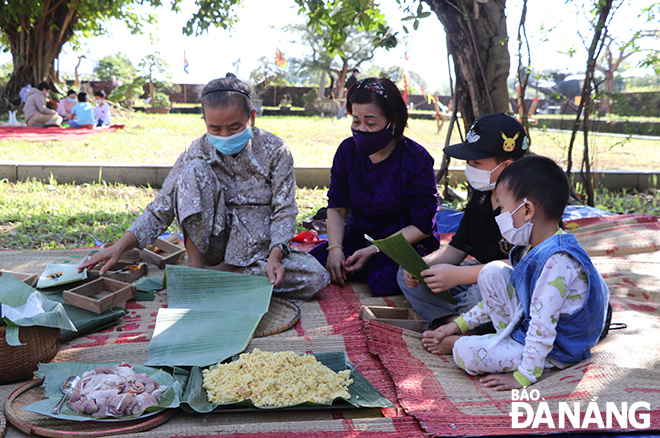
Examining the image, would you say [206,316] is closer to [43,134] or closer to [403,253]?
[403,253]

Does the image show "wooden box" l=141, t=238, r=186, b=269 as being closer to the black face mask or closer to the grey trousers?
the black face mask

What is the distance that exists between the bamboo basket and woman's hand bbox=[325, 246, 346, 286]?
1.60 metres

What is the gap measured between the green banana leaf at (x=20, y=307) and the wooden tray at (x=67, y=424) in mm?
267

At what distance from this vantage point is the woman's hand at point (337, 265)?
3.13 metres

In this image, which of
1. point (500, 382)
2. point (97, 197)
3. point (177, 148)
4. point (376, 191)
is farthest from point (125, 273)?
point (177, 148)

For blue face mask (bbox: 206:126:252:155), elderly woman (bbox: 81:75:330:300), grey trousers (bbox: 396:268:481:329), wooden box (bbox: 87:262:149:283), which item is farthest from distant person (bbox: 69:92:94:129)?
grey trousers (bbox: 396:268:481:329)

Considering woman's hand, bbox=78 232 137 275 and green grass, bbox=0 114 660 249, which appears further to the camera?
green grass, bbox=0 114 660 249

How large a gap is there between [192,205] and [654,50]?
4.61m

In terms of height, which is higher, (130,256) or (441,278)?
(441,278)

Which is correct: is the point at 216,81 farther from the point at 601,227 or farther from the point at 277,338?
the point at 601,227

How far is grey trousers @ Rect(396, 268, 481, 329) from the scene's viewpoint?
253cm

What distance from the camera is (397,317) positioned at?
2.60 metres

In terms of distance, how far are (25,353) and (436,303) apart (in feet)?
5.99

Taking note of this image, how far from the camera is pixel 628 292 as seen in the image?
2.90 m
